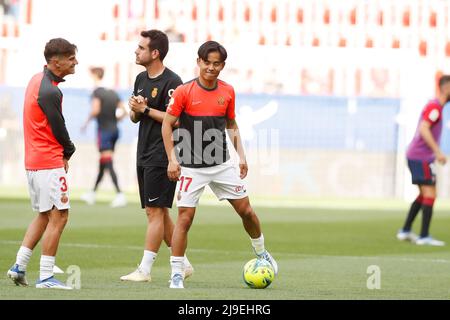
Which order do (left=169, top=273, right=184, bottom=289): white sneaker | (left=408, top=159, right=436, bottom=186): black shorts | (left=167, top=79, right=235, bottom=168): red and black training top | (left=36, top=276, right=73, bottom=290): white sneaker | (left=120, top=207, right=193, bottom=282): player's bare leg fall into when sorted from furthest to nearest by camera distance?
(left=408, top=159, right=436, bottom=186): black shorts < (left=120, top=207, right=193, bottom=282): player's bare leg < (left=167, top=79, right=235, bottom=168): red and black training top < (left=169, top=273, right=184, bottom=289): white sneaker < (left=36, top=276, right=73, bottom=290): white sneaker

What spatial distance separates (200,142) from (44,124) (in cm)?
127

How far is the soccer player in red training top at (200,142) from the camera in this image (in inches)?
376

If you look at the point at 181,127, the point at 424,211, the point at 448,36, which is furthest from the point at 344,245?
the point at 448,36

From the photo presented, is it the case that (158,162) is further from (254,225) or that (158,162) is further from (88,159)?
(88,159)

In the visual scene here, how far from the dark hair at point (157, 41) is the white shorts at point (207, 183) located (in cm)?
115

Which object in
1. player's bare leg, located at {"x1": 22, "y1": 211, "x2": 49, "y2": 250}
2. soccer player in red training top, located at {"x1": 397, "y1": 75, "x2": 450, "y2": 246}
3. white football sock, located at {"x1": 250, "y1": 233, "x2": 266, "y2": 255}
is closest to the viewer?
player's bare leg, located at {"x1": 22, "y1": 211, "x2": 49, "y2": 250}

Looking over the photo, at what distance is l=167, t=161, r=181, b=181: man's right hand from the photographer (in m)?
9.44

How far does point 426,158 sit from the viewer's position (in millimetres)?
16156

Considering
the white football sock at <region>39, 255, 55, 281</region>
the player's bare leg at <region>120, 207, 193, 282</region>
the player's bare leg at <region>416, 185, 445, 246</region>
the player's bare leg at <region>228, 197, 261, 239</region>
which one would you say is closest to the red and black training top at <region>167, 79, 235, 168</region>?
the player's bare leg at <region>228, 197, 261, 239</region>

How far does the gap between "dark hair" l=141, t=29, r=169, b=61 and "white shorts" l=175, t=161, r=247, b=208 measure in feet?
3.78

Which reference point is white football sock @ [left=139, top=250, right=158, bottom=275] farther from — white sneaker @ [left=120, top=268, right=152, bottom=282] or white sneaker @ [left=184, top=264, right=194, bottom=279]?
white sneaker @ [left=184, top=264, right=194, bottom=279]

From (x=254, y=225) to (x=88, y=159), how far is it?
59.5 ft

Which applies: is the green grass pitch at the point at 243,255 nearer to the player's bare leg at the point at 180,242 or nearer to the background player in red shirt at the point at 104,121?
the player's bare leg at the point at 180,242

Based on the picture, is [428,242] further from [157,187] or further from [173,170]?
[173,170]
